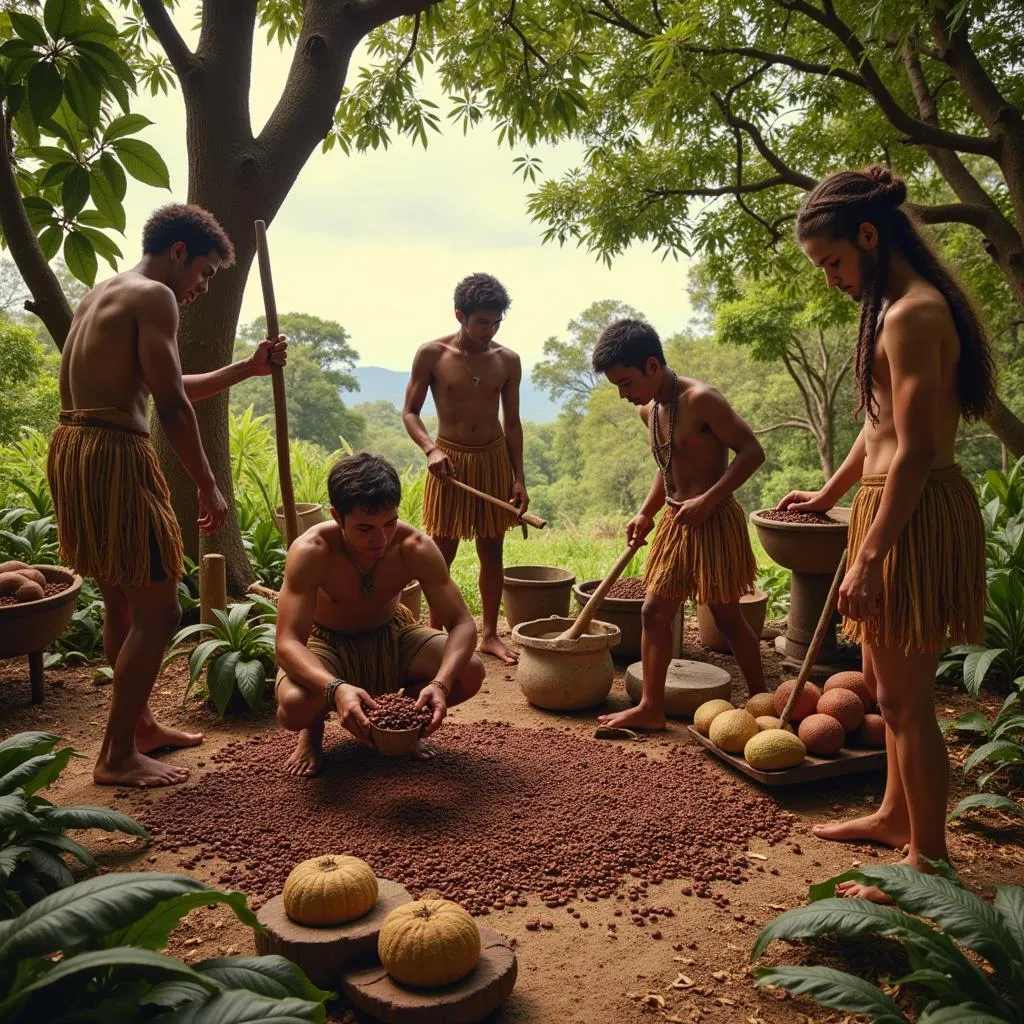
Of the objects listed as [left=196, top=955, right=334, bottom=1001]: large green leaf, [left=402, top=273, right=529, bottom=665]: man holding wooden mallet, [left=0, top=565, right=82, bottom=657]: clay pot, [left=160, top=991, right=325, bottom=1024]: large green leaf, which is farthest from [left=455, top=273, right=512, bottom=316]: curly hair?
[left=160, top=991, right=325, bottom=1024]: large green leaf

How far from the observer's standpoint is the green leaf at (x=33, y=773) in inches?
78.7

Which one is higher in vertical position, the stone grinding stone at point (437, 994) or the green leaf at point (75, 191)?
the green leaf at point (75, 191)

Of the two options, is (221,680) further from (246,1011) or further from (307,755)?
(246,1011)

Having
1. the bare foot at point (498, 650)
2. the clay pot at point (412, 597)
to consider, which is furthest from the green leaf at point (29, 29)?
the bare foot at point (498, 650)

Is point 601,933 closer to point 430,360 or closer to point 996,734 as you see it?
point 996,734

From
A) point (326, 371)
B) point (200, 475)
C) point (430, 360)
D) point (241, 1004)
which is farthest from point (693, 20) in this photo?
point (326, 371)

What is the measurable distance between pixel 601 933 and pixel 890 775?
38.3 inches

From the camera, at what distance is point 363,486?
2.53 meters

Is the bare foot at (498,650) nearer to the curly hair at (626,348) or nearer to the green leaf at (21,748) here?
the curly hair at (626,348)

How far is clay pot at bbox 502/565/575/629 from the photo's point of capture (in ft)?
14.4

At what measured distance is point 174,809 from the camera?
2.63 metres

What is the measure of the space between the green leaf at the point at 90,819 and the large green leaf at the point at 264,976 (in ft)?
2.23

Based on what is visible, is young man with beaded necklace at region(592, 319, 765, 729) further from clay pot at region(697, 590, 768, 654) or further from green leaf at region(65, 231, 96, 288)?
green leaf at region(65, 231, 96, 288)

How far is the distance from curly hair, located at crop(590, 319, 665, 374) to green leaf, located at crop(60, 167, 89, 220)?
1.75m
